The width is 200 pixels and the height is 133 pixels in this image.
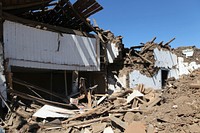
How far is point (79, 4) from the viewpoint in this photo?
12781 millimetres

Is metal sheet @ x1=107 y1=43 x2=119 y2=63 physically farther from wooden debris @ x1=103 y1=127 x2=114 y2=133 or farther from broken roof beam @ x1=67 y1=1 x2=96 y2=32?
wooden debris @ x1=103 y1=127 x2=114 y2=133

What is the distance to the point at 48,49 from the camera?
12.1 meters

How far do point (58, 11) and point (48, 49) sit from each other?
2.18 meters

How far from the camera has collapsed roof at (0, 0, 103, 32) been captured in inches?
424

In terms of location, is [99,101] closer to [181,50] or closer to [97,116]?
[97,116]

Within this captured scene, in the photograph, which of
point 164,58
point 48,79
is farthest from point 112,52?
point 164,58

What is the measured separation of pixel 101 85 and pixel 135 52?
364 cm

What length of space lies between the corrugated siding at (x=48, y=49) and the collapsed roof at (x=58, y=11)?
2.67ft

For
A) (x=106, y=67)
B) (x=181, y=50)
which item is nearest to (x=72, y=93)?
(x=106, y=67)

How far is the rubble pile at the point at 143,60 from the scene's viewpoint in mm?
16688

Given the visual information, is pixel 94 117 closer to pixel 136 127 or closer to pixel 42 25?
pixel 136 127

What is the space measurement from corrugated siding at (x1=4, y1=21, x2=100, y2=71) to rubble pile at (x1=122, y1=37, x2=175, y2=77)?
283cm

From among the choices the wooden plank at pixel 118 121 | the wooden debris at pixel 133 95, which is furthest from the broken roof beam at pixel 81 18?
the wooden plank at pixel 118 121

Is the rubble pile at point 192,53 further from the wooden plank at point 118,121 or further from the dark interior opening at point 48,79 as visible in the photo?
the wooden plank at point 118,121
